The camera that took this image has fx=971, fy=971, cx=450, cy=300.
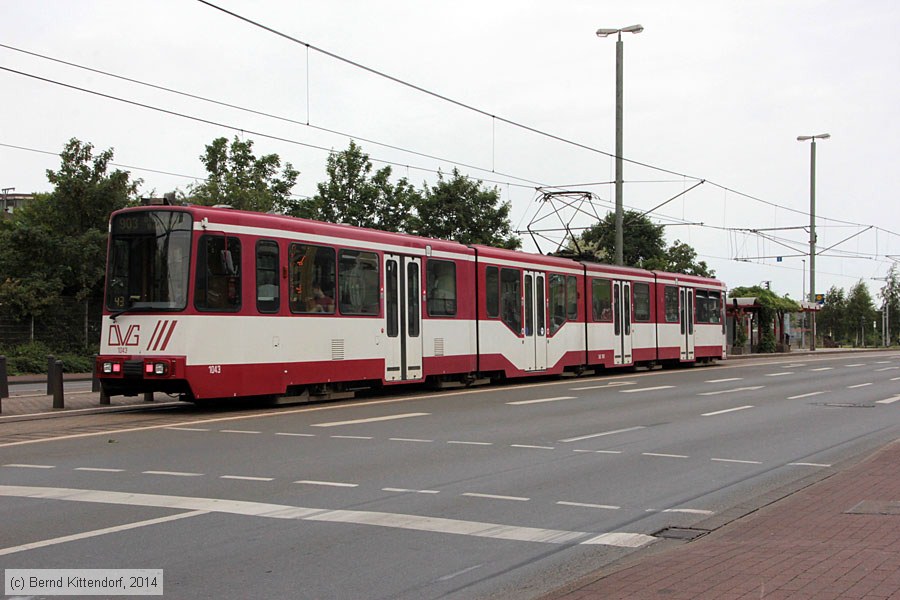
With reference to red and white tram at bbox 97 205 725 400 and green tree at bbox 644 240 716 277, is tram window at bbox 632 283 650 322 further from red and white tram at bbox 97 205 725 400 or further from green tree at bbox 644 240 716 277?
green tree at bbox 644 240 716 277

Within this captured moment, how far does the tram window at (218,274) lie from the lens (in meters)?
16.0

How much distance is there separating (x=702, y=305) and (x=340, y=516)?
31521mm

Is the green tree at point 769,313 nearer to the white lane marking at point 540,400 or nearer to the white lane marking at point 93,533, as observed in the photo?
the white lane marking at point 540,400

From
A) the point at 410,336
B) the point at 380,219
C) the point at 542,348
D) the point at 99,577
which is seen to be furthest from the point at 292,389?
the point at 380,219

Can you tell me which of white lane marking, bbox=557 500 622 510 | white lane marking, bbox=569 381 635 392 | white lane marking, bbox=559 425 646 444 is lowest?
white lane marking, bbox=557 500 622 510

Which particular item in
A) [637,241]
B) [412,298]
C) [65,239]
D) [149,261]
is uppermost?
[637,241]

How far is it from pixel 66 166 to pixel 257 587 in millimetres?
33222

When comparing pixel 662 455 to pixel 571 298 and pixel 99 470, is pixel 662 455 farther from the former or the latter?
pixel 571 298

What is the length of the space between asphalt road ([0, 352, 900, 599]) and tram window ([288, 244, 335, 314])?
1.94m

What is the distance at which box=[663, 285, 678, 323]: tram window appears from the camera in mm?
34469

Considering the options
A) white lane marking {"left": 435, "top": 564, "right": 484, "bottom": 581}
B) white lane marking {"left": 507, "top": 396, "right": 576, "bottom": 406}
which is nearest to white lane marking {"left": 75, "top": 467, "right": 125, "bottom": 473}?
white lane marking {"left": 435, "top": 564, "right": 484, "bottom": 581}

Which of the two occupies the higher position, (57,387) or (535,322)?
(535,322)

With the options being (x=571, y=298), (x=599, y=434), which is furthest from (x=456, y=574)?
(x=571, y=298)

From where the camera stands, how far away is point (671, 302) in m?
34.9
